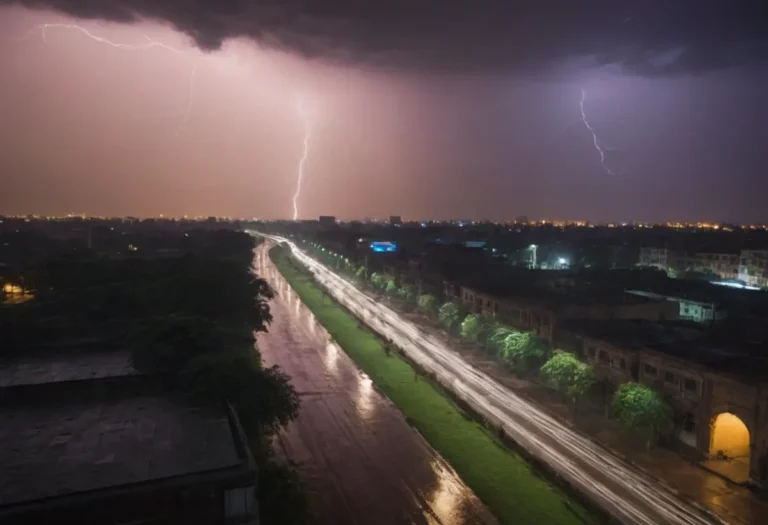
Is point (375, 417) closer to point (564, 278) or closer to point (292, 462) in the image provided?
point (292, 462)

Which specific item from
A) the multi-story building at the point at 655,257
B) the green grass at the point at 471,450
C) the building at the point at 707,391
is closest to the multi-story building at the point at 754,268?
the multi-story building at the point at 655,257

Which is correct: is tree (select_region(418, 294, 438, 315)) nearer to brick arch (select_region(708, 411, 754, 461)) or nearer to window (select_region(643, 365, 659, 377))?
window (select_region(643, 365, 659, 377))

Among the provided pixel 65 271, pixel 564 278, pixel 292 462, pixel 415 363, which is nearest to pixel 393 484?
pixel 292 462

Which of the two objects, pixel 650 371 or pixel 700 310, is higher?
pixel 650 371

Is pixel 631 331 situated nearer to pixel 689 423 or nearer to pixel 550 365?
pixel 550 365

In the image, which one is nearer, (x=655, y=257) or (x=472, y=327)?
(x=472, y=327)

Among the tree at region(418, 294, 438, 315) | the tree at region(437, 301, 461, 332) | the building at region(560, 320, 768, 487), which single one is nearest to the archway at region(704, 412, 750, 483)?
the building at region(560, 320, 768, 487)

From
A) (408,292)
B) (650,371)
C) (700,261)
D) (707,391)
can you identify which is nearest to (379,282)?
(408,292)

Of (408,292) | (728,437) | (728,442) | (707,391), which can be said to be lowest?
(728,442)
